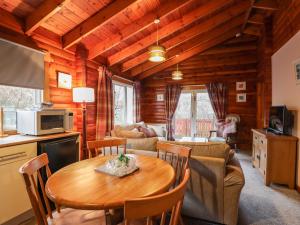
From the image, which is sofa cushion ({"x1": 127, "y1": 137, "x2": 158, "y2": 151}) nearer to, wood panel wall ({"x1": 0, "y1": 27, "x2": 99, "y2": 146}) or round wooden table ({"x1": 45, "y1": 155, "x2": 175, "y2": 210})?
round wooden table ({"x1": 45, "y1": 155, "x2": 175, "y2": 210})

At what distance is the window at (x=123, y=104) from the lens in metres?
5.45

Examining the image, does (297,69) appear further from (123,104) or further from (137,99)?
(123,104)

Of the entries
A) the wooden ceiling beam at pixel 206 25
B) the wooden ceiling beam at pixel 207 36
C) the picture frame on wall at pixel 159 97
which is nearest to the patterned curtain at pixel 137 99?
the picture frame on wall at pixel 159 97

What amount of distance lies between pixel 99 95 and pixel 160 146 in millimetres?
2569

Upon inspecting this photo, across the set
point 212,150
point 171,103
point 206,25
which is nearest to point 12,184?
point 212,150

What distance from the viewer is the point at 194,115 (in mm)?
6211

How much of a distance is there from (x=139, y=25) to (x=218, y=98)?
351cm

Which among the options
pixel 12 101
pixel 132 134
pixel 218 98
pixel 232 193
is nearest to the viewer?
pixel 232 193

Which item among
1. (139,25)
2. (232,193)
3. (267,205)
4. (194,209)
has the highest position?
(139,25)

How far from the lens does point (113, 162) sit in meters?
1.46

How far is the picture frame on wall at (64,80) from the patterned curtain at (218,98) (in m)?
4.15

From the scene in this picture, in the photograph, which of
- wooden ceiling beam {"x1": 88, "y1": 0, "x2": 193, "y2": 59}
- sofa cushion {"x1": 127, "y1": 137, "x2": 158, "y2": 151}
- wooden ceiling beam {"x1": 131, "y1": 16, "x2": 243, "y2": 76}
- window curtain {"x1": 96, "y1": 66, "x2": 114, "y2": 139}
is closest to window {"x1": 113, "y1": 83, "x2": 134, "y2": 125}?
window curtain {"x1": 96, "y1": 66, "x2": 114, "y2": 139}

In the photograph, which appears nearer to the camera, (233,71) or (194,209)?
(194,209)

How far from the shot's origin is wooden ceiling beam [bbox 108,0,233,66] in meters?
3.46
